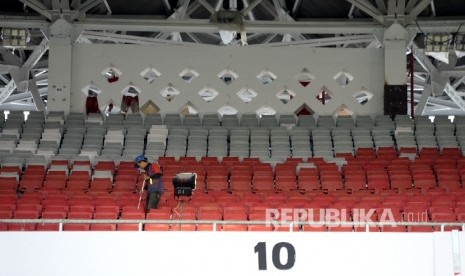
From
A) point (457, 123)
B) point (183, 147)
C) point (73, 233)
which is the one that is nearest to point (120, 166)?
point (183, 147)

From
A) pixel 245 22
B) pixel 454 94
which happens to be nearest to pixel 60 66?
pixel 245 22

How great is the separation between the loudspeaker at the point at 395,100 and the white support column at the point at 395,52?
26 cm

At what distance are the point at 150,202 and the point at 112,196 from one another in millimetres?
1119

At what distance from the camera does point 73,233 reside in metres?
13.6

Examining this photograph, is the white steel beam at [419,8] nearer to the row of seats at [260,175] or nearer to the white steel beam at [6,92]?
the row of seats at [260,175]

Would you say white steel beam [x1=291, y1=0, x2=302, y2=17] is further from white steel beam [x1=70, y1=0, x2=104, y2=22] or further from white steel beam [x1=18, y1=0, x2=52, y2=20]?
white steel beam [x1=18, y1=0, x2=52, y2=20]

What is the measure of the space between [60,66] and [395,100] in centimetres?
876

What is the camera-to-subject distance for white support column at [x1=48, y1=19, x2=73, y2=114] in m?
23.6

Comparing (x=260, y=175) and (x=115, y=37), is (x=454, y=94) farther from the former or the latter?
(x=260, y=175)

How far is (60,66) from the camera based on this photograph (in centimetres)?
2381

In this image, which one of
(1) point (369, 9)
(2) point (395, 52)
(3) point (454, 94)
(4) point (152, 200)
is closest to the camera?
(4) point (152, 200)

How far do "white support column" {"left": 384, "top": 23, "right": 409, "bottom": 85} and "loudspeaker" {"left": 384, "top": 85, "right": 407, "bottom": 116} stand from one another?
0.85 feet

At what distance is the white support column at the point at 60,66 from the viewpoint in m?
23.6

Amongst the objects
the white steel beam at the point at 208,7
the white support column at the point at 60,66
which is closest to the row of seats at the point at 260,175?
the white support column at the point at 60,66
